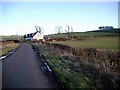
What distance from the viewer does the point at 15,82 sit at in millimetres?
10156

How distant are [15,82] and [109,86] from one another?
171 inches

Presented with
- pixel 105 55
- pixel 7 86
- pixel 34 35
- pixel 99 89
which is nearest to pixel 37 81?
pixel 7 86

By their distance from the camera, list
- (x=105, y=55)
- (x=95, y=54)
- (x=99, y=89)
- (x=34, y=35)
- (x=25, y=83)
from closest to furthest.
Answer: (x=99, y=89)
(x=25, y=83)
(x=105, y=55)
(x=95, y=54)
(x=34, y=35)

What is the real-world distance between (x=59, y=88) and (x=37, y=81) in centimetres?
205

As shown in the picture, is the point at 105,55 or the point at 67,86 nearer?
the point at 67,86

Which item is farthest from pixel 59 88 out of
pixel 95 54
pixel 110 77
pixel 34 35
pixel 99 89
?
pixel 34 35

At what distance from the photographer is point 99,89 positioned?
850 centimetres

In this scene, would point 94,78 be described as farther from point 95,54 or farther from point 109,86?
point 95,54

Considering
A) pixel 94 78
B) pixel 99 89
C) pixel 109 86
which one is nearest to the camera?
pixel 99 89

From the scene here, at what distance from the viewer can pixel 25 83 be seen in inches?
391

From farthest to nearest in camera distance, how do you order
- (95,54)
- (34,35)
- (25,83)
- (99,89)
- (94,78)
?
(34,35) → (95,54) → (94,78) → (25,83) → (99,89)

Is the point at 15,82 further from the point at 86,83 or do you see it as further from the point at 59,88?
the point at 86,83

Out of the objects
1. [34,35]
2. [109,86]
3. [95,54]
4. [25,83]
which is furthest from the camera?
[34,35]

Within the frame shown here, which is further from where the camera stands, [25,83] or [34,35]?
[34,35]
